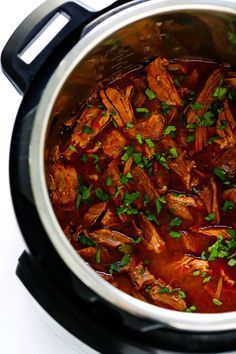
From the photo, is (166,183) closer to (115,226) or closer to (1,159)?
(115,226)

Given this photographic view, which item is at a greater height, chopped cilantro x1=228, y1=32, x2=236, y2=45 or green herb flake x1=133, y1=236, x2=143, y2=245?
chopped cilantro x1=228, y1=32, x2=236, y2=45

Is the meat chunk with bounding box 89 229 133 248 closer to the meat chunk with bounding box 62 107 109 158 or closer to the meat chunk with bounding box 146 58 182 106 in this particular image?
the meat chunk with bounding box 62 107 109 158

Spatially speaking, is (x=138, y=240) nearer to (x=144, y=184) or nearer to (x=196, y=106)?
(x=144, y=184)

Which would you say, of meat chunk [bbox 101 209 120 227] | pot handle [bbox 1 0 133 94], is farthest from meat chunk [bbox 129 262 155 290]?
pot handle [bbox 1 0 133 94]

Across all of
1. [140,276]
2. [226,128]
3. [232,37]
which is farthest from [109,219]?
[232,37]

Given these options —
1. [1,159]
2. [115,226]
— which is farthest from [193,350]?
[1,159]

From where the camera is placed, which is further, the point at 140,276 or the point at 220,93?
the point at 220,93
